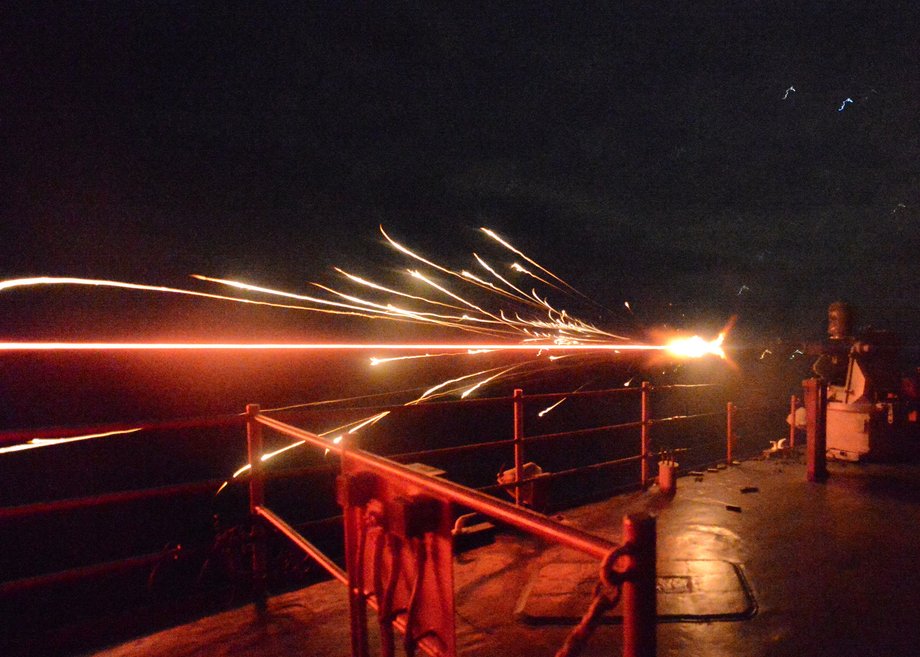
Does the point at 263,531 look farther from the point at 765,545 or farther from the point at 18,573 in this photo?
the point at 18,573

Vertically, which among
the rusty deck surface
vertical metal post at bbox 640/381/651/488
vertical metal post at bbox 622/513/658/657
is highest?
vertical metal post at bbox 622/513/658/657

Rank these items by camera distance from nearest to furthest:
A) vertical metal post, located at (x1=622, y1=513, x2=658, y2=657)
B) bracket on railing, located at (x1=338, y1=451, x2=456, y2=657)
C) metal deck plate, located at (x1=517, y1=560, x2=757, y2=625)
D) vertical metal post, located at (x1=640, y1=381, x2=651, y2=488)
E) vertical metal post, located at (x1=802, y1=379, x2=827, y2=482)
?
1. vertical metal post, located at (x1=622, y1=513, x2=658, y2=657)
2. bracket on railing, located at (x1=338, y1=451, x2=456, y2=657)
3. metal deck plate, located at (x1=517, y1=560, x2=757, y2=625)
4. vertical metal post, located at (x1=640, y1=381, x2=651, y2=488)
5. vertical metal post, located at (x1=802, y1=379, x2=827, y2=482)

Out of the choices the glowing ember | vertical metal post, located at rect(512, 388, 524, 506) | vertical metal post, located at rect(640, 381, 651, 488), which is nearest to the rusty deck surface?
vertical metal post, located at rect(512, 388, 524, 506)

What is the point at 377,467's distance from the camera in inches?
72.9

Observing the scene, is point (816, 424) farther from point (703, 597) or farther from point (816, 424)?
point (703, 597)

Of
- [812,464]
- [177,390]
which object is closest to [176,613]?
[812,464]

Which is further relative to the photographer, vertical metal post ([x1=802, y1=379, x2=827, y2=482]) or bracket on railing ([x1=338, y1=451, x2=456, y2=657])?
vertical metal post ([x1=802, y1=379, x2=827, y2=482])

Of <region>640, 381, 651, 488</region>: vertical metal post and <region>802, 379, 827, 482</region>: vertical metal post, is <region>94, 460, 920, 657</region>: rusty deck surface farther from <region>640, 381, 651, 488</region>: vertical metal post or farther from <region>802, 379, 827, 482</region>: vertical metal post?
<region>802, 379, 827, 482</region>: vertical metal post

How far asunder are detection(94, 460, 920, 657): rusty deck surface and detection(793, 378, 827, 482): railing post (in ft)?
3.80

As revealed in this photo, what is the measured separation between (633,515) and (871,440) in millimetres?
7806

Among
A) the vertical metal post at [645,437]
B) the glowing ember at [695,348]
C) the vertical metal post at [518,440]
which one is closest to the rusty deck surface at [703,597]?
the vertical metal post at [518,440]

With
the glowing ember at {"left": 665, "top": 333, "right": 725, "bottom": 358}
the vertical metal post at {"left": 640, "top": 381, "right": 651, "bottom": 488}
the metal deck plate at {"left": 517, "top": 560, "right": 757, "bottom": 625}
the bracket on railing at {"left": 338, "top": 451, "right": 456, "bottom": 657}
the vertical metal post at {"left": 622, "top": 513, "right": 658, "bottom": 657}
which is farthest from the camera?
the glowing ember at {"left": 665, "top": 333, "right": 725, "bottom": 358}

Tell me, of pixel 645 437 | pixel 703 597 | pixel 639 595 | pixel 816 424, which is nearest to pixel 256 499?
pixel 703 597

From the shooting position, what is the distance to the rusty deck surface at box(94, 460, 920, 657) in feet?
9.21
